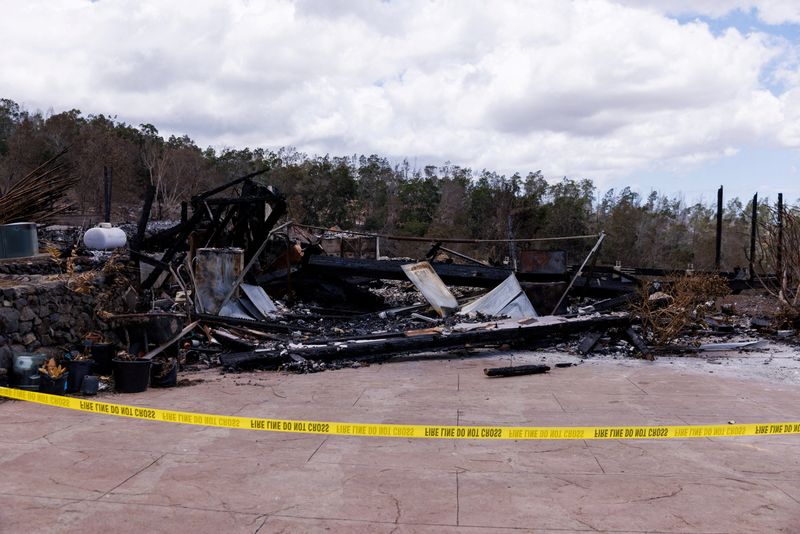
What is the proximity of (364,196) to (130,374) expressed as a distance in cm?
4168

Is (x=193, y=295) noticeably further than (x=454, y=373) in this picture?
Yes

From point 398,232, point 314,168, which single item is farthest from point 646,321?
point 314,168

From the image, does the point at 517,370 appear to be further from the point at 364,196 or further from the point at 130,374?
the point at 364,196

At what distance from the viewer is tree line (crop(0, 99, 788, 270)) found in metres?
37.0

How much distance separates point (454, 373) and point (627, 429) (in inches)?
167

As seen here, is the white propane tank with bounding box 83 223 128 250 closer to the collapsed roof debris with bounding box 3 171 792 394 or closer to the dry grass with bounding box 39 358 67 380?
the collapsed roof debris with bounding box 3 171 792 394

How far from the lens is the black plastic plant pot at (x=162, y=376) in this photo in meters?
8.69

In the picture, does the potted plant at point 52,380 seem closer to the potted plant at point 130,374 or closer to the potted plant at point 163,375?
the potted plant at point 130,374

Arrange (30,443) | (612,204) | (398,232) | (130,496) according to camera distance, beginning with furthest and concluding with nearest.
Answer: (612,204), (398,232), (30,443), (130,496)

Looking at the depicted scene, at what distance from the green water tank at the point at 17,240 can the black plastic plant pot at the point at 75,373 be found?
3.64 m

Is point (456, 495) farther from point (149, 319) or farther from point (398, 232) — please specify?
point (398, 232)

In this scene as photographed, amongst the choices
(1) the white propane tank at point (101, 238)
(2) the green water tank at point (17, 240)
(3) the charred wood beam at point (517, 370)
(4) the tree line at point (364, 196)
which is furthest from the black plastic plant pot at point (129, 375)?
(4) the tree line at point (364, 196)

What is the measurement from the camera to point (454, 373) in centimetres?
989

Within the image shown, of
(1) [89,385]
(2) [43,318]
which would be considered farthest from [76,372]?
(2) [43,318]
